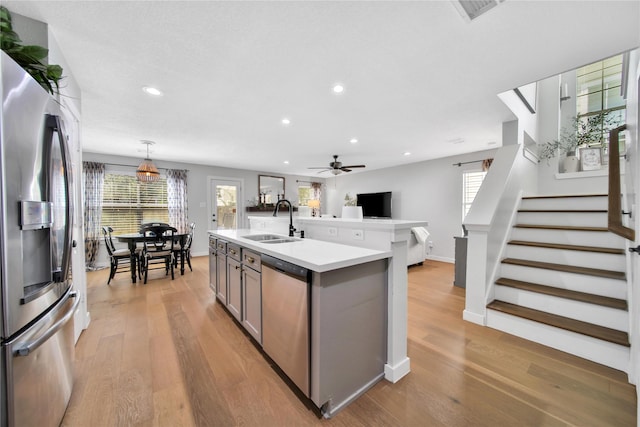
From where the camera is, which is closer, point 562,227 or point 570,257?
point 570,257

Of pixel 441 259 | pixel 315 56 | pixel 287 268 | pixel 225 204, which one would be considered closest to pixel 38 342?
pixel 287 268

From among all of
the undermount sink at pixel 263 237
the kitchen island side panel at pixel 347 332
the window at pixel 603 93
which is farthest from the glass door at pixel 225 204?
the window at pixel 603 93

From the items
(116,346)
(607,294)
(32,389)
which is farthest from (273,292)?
(607,294)

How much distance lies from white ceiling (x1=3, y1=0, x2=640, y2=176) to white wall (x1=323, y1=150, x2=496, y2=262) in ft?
7.17

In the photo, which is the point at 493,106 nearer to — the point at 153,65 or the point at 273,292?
the point at 273,292

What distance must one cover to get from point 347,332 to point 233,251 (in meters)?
1.43

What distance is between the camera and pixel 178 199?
5.77 meters

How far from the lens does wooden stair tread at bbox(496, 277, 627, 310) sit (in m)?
1.96

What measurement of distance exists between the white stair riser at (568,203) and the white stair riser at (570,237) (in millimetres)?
591

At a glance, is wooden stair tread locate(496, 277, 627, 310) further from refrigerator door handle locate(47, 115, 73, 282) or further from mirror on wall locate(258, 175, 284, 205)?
mirror on wall locate(258, 175, 284, 205)

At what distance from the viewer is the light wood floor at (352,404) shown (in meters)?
1.35

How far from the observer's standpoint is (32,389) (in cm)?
101

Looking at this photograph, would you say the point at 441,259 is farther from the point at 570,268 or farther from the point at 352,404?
the point at 352,404

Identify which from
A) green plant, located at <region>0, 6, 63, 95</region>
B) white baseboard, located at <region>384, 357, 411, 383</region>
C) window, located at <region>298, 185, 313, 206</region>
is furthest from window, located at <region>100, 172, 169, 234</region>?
white baseboard, located at <region>384, 357, 411, 383</region>
